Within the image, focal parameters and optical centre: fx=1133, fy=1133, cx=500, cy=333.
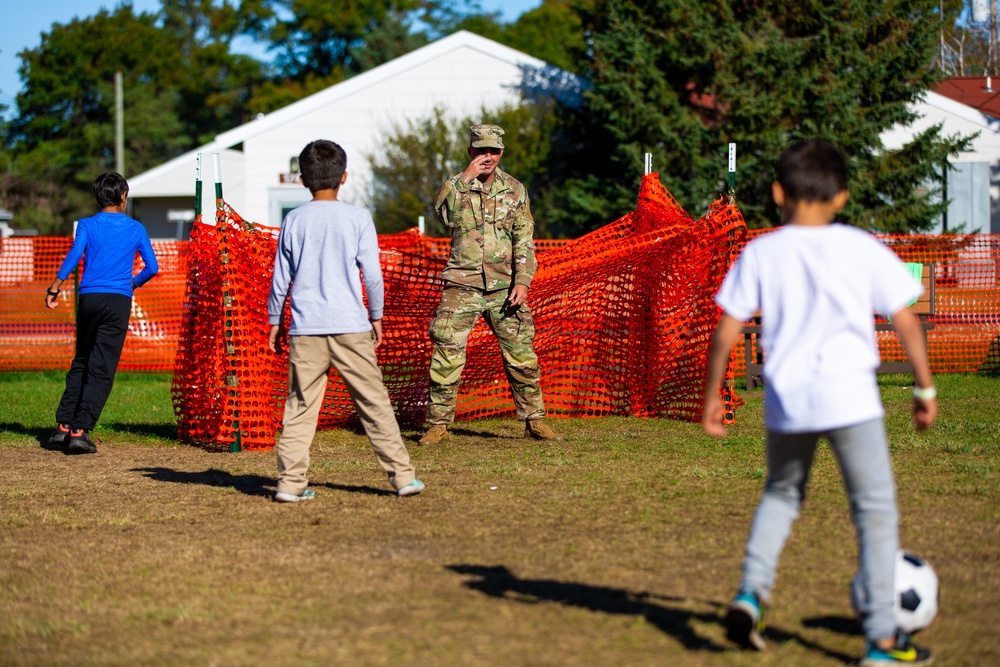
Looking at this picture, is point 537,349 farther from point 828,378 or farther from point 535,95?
point 535,95

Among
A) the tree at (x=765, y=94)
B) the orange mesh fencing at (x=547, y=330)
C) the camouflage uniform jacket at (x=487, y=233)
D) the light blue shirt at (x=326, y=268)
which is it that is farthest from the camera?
the tree at (x=765, y=94)

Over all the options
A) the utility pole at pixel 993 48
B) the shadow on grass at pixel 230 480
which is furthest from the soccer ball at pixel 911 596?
the utility pole at pixel 993 48

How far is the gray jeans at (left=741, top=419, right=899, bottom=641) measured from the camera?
3.53m

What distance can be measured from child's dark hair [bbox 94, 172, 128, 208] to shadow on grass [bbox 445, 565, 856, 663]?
15.7ft

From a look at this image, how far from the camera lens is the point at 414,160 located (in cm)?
2519

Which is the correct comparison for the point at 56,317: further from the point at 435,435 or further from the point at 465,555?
the point at 465,555

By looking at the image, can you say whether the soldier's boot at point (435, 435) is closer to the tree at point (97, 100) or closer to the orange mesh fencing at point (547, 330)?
the orange mesh fencing at point (547, 330)

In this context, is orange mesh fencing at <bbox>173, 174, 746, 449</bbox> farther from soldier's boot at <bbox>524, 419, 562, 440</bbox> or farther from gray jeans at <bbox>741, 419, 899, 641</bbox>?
gray jeans at <bbox>741, 419, 899, 641</bbox>

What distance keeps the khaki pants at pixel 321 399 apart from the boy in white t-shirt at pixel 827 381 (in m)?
2.67

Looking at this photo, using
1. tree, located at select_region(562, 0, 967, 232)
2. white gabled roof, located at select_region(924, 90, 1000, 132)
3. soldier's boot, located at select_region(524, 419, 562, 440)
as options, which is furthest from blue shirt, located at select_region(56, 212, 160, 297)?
white gabled roof, located at select_region(924, 90, 1000, 132)

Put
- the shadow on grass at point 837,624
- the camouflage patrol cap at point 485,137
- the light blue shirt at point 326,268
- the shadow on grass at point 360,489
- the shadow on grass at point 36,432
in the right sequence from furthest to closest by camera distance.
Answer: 1. the shadow on grass at point 36,432
2. the camouflage patrol cap at point 485,137
3. the shadow on grass at point 360,489
4. the light blue shirt at point 326,268
5. the shadow on grass at point 837,624

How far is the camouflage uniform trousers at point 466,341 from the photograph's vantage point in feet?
25.7

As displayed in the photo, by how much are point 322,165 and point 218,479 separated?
A: 2.26 meters

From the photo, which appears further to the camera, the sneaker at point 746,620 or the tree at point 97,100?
the tree at point 97,100
